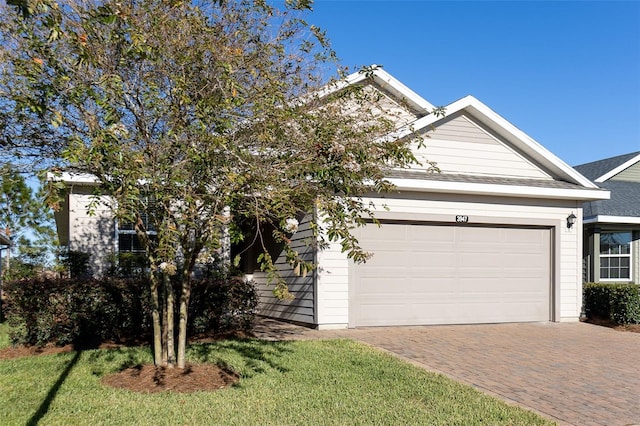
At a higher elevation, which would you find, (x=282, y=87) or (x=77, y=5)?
(x=77, y=5)

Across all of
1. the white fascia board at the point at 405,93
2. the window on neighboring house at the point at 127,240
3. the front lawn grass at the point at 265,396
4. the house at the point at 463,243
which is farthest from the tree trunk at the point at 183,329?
the white fascia board at the point at 405,93

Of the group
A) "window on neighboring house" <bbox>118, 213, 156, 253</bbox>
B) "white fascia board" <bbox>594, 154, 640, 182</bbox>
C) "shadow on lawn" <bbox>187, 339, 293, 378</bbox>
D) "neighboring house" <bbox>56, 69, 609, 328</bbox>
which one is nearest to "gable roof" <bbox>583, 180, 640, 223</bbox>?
"white fascia board" <bbox>594, 154, 640, 182</bbox>

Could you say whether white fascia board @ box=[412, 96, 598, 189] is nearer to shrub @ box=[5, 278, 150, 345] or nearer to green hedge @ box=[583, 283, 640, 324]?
green hedge @ box=[583, 283, 640, 324]

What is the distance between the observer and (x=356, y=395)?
251 inches

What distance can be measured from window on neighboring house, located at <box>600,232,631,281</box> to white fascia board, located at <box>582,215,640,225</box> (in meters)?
0.86

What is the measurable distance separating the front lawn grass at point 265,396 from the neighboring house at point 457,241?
3.39 metres

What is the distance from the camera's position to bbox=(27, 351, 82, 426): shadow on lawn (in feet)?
18.1

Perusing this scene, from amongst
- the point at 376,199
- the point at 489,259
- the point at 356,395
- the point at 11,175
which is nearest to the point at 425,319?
the point at 489,259

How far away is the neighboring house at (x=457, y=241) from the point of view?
458 inches

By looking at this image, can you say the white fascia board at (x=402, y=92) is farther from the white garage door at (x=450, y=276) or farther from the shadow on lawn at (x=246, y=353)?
the shadow on lawn at (x=246, y=353)

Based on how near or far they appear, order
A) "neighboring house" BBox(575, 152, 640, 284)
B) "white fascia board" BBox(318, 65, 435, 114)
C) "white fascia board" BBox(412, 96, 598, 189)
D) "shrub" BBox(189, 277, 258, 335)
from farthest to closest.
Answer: "neighboring house" BBox(575, 152, 640, 284), "white fascia board" BBox(318, 65, 435, 114), "white fascia board" BBox(412, 96, 598, 189), "shrub" BBox(189, 277, 258, 335)

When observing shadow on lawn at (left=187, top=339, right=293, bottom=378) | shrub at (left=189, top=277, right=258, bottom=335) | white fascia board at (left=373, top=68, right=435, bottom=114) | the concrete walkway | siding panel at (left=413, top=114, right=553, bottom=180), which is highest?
white fascia board at (left=373, top=68, right=435, bottom=114)

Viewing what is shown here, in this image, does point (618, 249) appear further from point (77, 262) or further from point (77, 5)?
point (77, 5)

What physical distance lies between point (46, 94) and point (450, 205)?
9130 millimetres
